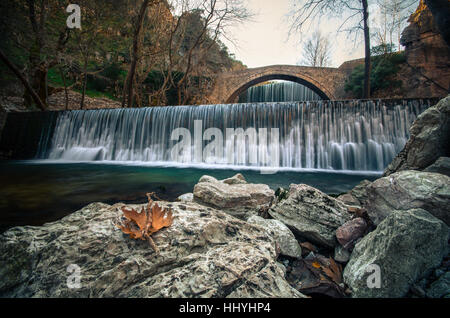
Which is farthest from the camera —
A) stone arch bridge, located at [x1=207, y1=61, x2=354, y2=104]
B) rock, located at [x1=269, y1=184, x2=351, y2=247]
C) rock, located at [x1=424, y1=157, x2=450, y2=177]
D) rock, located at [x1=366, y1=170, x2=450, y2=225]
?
stone arch bridge, located at [x1=207, y1=61, x2=354, y2=104]

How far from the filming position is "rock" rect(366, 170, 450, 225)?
5.36 ft

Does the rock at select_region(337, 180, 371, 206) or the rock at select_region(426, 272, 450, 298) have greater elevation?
the rock at select_region(337, 180, 371, 206)

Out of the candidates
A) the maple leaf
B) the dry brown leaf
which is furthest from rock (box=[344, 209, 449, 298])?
the maple leaf

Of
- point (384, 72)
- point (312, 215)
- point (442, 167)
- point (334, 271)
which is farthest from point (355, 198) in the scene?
point (384, 72)

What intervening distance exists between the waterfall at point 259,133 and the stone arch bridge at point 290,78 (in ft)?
42.0

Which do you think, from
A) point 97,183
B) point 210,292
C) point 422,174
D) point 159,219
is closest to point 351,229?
point 422,174

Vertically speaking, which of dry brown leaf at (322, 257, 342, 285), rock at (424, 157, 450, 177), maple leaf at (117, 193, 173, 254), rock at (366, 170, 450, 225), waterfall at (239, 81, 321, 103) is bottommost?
dry brown leaf at (322, 257, 342, 285)

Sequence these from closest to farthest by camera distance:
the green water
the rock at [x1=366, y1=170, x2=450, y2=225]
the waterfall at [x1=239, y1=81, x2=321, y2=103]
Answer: the rock at [x1=366, y1=170, x2=450, y2=225], the green water, the waterfall at [x1=239, y1=81, x2=321, y2=103]

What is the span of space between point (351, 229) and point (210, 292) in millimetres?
1489

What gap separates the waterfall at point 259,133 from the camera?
6978mm

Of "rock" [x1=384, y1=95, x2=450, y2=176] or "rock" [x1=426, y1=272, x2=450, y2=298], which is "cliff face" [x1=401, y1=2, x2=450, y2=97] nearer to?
"rock" [x1=384, y1=95, x2=450, y2=176]

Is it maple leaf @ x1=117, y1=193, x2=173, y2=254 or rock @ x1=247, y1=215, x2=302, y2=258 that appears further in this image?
rock @ x1=247, y1=215, x2=302, y2=258

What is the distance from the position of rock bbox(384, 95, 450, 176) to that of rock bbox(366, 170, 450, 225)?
1.24 m

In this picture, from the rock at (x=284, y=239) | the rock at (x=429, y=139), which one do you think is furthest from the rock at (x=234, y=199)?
the rock at (x=429, y=139)
